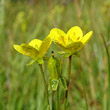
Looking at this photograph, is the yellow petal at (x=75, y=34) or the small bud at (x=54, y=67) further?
the yellow petal at (x=75, y=34)

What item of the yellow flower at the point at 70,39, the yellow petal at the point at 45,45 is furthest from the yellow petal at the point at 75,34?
the yellow petal at the point at 45,45

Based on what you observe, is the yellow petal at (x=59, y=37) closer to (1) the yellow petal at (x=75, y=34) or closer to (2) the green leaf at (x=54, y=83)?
(1) the yellow petal at (x=75, y=34)

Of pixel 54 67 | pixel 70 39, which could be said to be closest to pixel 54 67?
pixel 54 67

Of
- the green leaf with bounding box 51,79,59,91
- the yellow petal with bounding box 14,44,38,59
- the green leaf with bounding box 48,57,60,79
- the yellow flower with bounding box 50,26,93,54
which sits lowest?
the green leaf with bounding box 51,79,59,91

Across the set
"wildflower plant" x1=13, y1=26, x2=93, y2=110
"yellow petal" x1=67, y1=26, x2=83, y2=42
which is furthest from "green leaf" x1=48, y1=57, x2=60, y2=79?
"yellow petal" x1=67, y1=26, x2=83, y2=42

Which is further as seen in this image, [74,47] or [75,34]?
[75,34]

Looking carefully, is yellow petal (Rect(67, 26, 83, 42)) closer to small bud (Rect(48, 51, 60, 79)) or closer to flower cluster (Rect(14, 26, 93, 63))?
flower cluster (Rect(14, 26, 93, 63))

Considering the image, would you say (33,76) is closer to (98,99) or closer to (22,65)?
(22,65)

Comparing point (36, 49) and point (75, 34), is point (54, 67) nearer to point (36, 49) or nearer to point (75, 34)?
point (36, 49)
